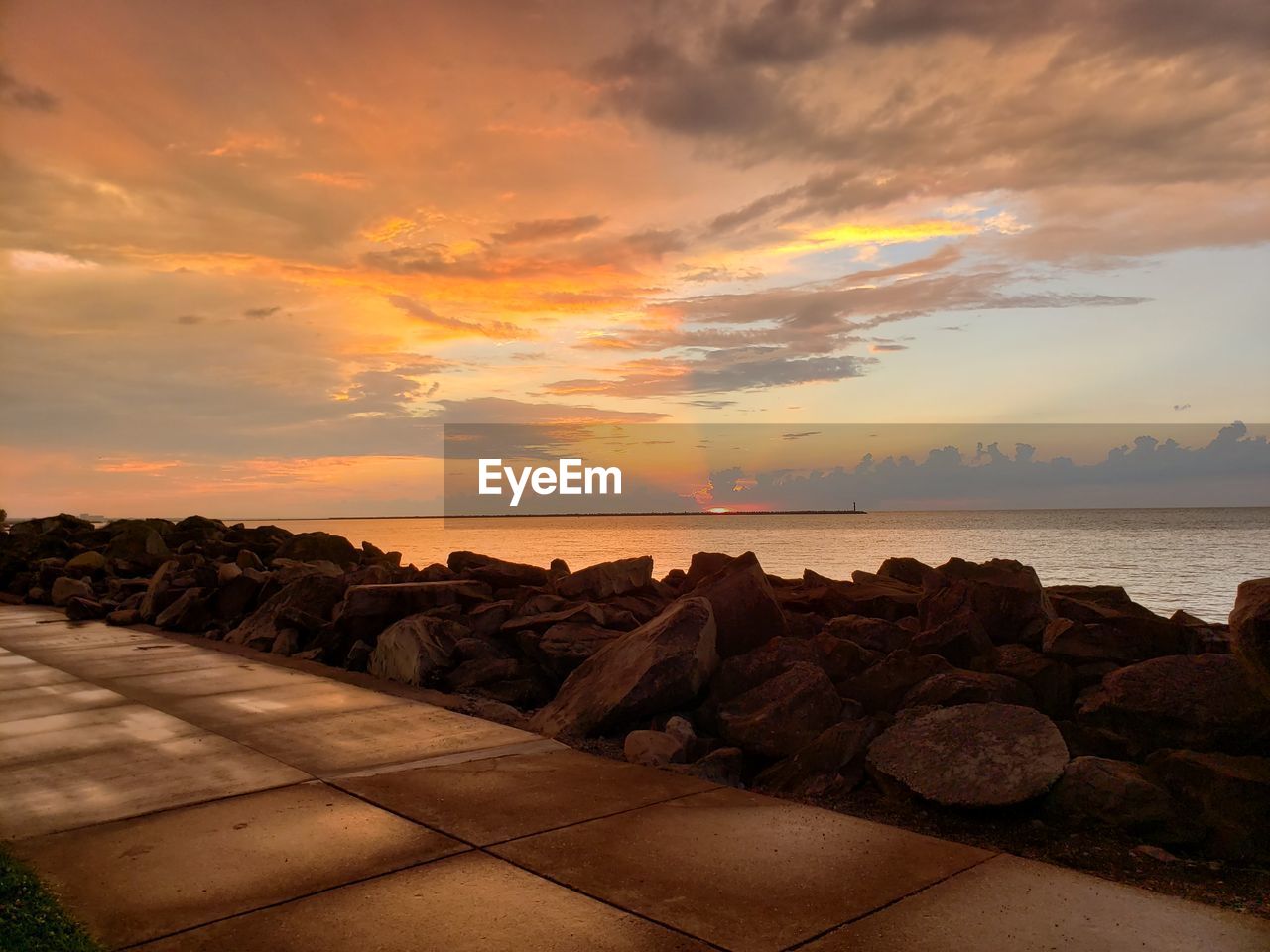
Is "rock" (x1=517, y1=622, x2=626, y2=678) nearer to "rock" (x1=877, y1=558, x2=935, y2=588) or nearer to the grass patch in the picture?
"rock" (x1=877, y1=558, x2=935, y2=588)

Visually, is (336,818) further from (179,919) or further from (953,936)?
(953,936)

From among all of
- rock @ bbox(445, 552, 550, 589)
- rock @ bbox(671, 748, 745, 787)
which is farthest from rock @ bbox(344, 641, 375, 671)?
rock @ bbox(671, 748, 745, 787)

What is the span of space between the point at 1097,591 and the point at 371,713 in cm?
721

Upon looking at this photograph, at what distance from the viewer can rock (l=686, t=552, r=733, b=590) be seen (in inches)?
444

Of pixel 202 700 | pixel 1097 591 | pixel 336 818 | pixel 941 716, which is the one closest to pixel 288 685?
pixel 202 700

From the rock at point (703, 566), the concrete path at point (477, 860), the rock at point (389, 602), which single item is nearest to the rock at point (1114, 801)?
the concrete path at point (477, 860)

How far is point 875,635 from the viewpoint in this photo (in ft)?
28.1

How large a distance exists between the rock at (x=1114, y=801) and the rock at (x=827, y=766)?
1105 millimetres

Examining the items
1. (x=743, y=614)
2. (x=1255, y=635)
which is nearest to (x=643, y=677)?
(x=743, y=614)

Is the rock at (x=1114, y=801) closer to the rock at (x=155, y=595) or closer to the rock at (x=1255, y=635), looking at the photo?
the rock at (x=1255, y=635)

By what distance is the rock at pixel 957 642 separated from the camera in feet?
25.3

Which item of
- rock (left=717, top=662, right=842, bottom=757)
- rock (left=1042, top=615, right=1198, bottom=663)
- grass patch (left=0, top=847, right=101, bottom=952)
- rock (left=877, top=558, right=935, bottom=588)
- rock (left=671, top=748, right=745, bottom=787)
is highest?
rock (left=877, top=558, right=935, bottom=588)

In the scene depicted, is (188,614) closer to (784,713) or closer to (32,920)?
(784,713)

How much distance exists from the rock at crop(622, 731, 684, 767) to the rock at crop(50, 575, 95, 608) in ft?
43.3
